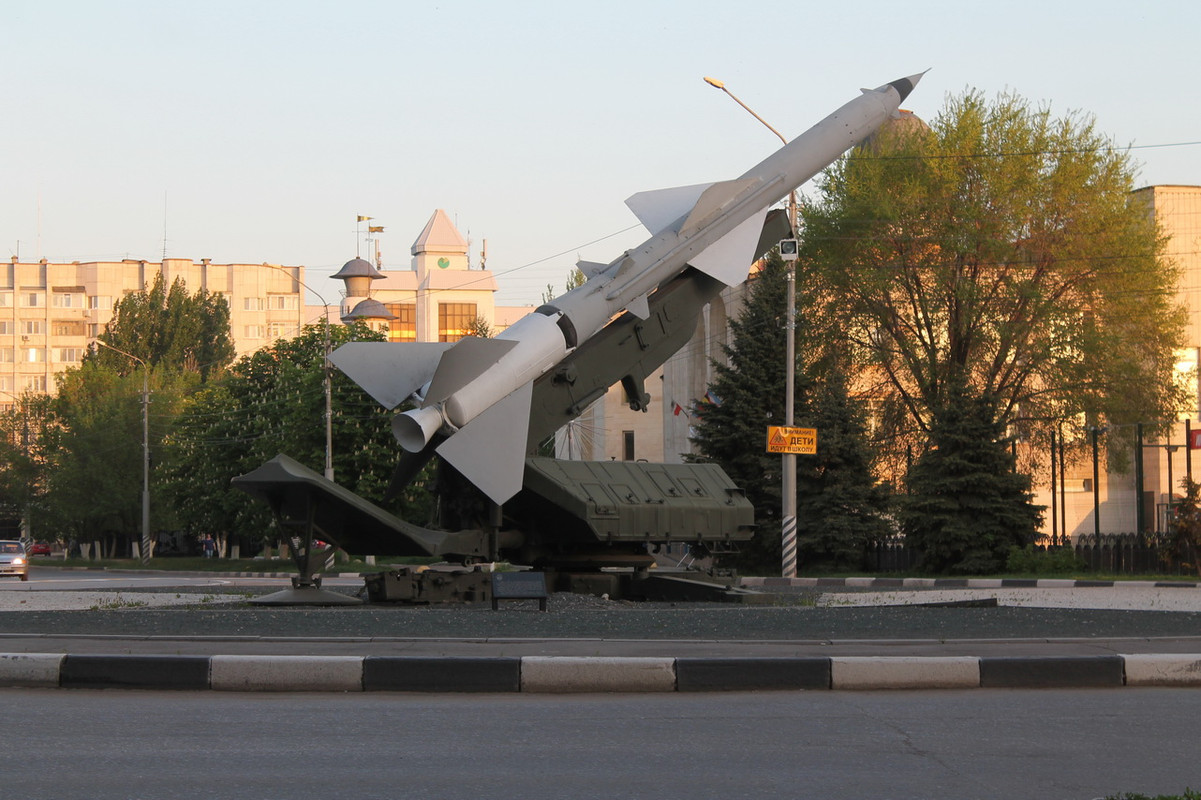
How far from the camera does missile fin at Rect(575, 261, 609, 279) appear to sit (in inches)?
739

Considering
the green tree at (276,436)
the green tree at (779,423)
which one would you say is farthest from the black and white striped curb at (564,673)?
the green tree at (276,436)

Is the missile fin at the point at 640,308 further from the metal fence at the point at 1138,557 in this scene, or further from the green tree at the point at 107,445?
the green tree at the point at 107,445

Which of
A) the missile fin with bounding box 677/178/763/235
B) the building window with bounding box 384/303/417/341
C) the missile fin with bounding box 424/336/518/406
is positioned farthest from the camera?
the building window with bounding box 384/303/417/341

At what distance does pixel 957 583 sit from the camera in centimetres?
2709

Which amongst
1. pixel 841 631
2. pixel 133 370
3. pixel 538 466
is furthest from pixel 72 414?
pixel 841 631

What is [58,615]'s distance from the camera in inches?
543

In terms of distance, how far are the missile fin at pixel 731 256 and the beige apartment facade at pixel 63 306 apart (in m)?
114

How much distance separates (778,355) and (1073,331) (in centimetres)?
734

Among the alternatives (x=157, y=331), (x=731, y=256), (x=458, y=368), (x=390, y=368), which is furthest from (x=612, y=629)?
(x=157, y=331)

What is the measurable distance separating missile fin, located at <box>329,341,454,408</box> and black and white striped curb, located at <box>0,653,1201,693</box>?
7911 millimetres

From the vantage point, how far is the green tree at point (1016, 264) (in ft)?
112

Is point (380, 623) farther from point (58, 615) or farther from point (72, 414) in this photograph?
point (72, 414)

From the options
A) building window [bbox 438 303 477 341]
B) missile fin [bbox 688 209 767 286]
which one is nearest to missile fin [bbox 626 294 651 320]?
missile fin [bbox 688 209 767 286]

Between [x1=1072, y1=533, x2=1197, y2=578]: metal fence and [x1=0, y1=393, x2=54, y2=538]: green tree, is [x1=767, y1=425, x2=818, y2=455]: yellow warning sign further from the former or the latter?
[x1=0, y1=393, x2=54, y2=538]: green tree
